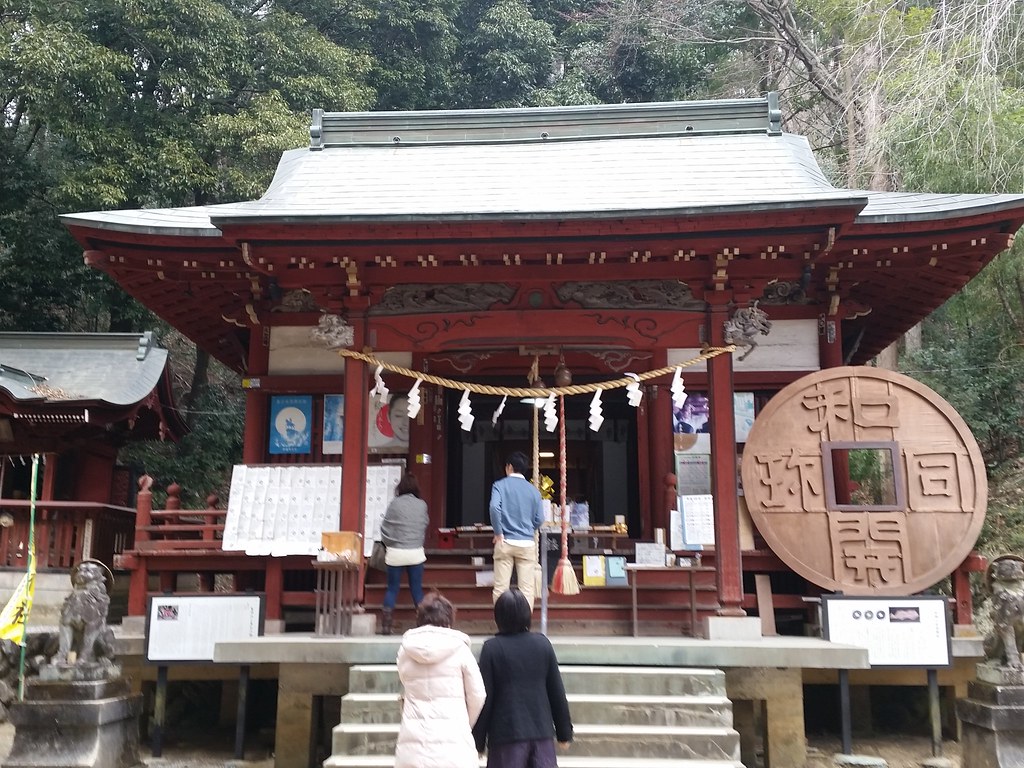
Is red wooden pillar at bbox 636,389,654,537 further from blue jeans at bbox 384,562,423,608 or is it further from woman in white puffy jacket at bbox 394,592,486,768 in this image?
woman in white puffy jacket at bbox 394,592,486,768

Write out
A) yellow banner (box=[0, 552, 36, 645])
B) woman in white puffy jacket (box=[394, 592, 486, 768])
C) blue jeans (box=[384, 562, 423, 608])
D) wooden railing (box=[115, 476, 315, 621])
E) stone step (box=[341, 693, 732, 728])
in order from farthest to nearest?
1. wooden railing (box=[115, 476, 315, 621])
2. blue jeans (box=[384, 562, 423, 608])
3. yellow banner (box=[0, 552, 36, 645])
4. stone step (box=[341, 693, 732, 728])
5. woman in white puffy jacket (box=[394, 592, 486, 768])

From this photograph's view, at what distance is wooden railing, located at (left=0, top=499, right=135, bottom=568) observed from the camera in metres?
12.2

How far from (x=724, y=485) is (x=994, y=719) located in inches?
107

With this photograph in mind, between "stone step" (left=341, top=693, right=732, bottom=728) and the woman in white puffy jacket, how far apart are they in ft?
7.75

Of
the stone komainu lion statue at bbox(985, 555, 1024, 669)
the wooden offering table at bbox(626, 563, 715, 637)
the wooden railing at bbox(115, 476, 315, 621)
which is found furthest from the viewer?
the wooden railing at bbox(115, 476, 315, 621)

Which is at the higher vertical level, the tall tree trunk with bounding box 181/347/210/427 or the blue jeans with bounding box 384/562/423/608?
the tall tree trunk with bounding box 181/347/210/427

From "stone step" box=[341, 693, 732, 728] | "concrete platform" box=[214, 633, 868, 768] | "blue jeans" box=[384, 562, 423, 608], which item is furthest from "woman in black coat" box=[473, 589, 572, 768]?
"blue jeans" box=[384, 562, 423, 608]

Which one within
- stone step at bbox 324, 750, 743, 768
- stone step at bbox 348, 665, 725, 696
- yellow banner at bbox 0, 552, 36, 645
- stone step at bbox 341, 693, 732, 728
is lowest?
stone step at bbox 324, 750, 743, 768

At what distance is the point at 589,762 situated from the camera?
Answer: 5934mm

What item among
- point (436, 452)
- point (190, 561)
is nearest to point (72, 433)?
point (190, 561)

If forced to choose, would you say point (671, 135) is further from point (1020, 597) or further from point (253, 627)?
point (253, 627)

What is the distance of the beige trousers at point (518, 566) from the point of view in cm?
756

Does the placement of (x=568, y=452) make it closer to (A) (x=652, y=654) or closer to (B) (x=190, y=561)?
(B) (x=190, y=561)

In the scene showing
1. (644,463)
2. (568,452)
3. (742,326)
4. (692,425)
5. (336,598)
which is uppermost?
(742,326)
